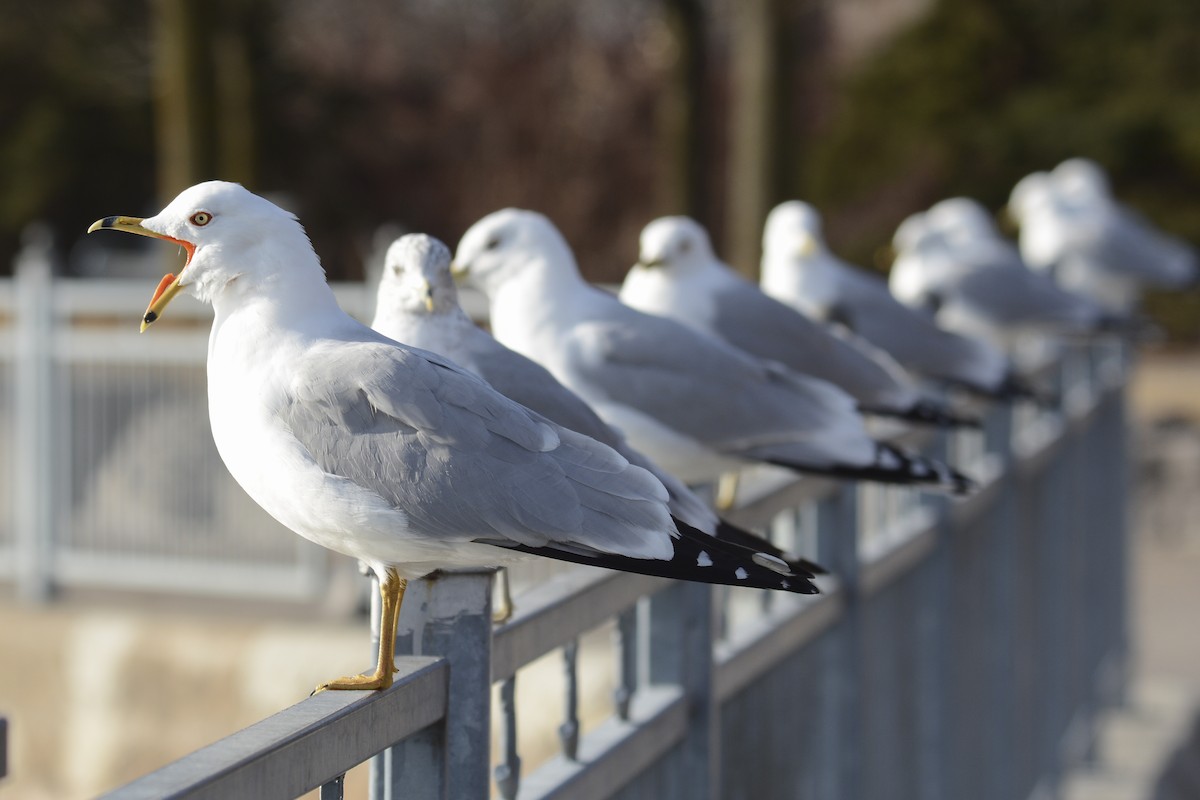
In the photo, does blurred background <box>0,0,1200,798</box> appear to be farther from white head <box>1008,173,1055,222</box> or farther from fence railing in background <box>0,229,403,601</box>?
white head <box>1008,173,1055,222</box>

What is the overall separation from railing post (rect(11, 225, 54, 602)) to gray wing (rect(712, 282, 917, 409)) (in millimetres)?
4665

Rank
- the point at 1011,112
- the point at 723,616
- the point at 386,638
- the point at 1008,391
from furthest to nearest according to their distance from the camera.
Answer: the point at 1011,112 → the point at 1008,391 → the point at 723,616 → the point at 386,638

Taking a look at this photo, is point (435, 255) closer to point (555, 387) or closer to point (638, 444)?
point (555, 387)

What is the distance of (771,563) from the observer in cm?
168

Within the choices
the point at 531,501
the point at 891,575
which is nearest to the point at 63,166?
the point at 891,575

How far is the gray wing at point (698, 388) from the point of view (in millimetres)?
2748

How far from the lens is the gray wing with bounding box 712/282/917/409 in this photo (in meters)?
3.54

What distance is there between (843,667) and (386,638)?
160cm

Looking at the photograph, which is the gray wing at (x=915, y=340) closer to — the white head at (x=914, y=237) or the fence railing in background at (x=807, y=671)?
the fence railing in background at (x=807, y=671)

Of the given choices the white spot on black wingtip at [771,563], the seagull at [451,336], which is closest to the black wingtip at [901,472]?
the seagull at [451,336]

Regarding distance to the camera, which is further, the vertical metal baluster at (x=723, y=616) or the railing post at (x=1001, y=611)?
the railing post at (x=1001, y=611)

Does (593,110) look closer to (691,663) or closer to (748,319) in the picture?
(748,319)

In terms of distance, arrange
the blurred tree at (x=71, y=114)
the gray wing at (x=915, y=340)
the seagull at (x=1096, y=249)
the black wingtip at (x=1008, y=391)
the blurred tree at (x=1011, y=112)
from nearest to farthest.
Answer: the black wingtip at (x=1008, y=391)
the gray wing at (x=915, y=340)
the seagull at (x=1096, y=249)
the blurred tree at (x=1011, y=112)
the blurred tree at (x=71, y=114)

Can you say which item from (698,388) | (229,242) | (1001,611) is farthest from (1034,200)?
(229,242)
